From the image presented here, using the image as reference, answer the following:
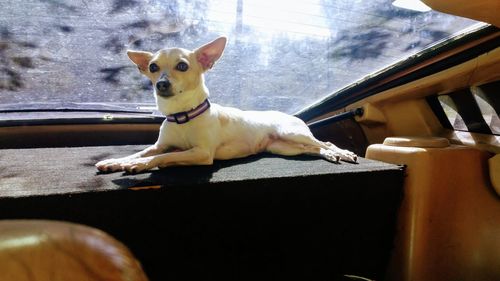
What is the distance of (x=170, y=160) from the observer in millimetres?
1168

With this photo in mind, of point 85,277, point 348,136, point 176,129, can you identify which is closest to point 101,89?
point 176,129

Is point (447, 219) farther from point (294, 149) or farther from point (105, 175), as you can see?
point (105, 175)

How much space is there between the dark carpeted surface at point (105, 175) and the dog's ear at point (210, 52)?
0.49m

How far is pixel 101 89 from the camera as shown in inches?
74.9

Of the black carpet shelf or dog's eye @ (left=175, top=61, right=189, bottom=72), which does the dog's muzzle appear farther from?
the black carpet shelf

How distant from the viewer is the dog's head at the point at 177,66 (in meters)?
1.24

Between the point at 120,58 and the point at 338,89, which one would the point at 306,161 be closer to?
the point at 338,89

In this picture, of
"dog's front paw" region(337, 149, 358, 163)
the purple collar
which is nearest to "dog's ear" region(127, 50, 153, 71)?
the purple collar

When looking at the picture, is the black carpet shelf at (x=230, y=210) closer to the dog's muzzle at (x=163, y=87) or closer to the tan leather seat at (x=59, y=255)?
the dog's muzzle at (x=163, y=87)

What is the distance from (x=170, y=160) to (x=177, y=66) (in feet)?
1.40

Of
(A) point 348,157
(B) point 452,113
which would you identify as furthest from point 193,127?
(B) point 452,113

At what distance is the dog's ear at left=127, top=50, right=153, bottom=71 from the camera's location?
4.53 ft

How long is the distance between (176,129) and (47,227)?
101 centimetres

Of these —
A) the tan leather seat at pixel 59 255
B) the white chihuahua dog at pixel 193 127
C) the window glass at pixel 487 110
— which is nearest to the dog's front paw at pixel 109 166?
the white chihuahua dog at pixel 193 127
